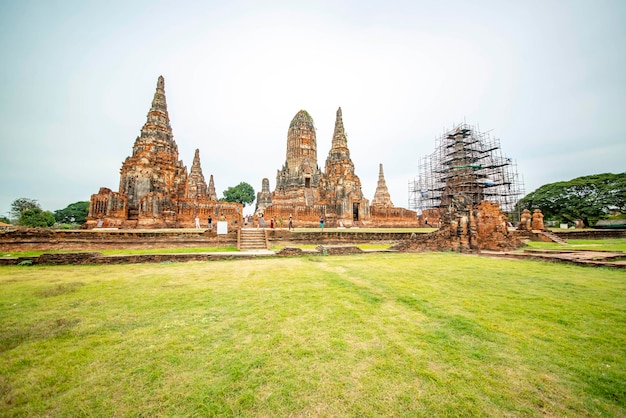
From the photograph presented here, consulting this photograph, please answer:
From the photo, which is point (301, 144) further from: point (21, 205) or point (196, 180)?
point (21, 205)

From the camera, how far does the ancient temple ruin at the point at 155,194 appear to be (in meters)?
20.7

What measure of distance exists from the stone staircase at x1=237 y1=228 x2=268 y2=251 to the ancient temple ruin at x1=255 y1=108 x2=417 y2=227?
889 cm

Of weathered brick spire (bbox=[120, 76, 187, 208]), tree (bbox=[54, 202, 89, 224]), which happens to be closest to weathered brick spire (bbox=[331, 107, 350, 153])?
weathered brick spire (bbox=[120, 76, 187, 208])

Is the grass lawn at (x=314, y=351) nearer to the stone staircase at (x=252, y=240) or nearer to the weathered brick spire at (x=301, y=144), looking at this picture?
the stone staircase at (x=252, y=240)

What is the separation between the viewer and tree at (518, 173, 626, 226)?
32.8m

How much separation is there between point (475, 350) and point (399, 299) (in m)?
1.88

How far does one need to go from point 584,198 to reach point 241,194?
5936cm

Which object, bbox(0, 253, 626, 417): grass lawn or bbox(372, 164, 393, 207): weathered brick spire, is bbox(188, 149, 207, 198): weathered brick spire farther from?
bbox(0, 253, 626, 417): grass lawn

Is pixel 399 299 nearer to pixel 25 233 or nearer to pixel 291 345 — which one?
pixel 291 345

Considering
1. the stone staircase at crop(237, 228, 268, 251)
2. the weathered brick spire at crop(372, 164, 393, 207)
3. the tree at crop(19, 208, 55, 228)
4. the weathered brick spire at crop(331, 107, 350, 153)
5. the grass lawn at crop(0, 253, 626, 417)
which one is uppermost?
the weathered brick spire at crop(331, 107, 350, 153)

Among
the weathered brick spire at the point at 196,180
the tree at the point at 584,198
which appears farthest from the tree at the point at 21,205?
the tree at the point at 584,198

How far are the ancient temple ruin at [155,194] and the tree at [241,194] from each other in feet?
114

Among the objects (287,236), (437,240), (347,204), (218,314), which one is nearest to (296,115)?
(347,204)

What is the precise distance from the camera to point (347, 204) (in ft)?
87.4
